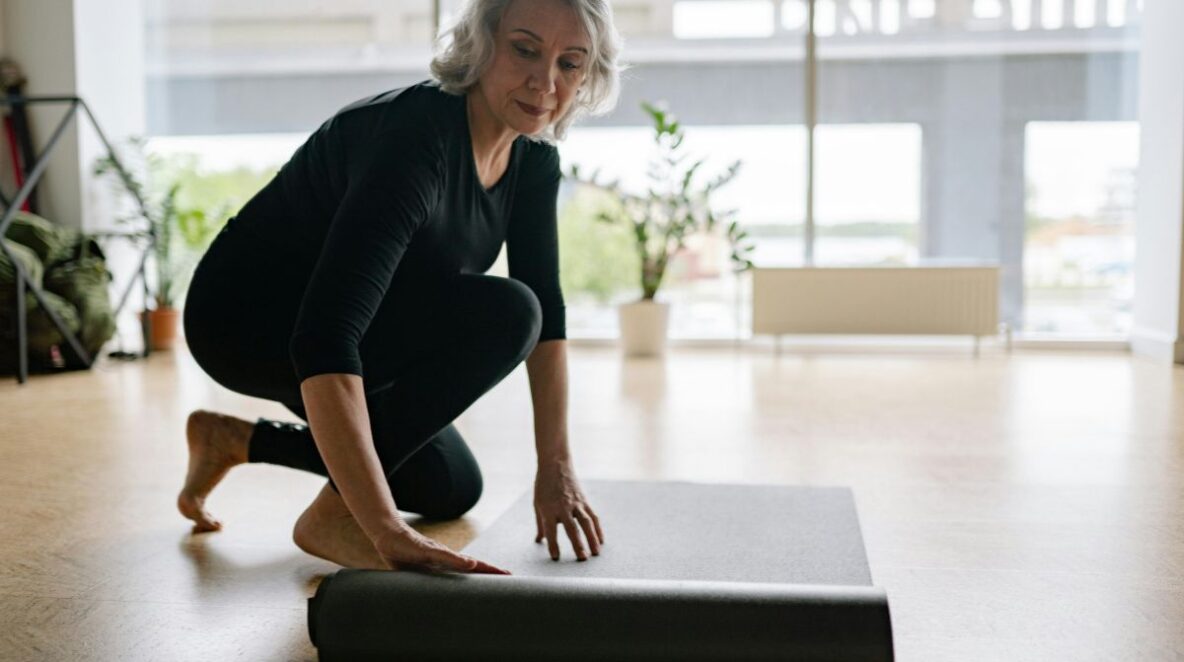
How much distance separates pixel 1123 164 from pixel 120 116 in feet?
15.7

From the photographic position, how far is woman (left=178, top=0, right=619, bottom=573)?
136 cm

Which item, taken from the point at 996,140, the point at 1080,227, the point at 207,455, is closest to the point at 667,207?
the point at 996,140

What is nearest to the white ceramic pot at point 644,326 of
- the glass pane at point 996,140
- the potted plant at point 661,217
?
the potted plant at point 661,217

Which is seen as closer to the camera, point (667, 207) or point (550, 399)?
point (550, 399)

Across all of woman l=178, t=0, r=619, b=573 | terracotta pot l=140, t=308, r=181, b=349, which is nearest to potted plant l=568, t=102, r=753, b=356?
terracotta pot l=140, t=308, r=181, b=349

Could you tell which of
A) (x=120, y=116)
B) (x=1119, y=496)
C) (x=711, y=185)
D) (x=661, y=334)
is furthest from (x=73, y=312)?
(x=1119, y=496)

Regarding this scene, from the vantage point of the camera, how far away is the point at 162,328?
5.27 metres

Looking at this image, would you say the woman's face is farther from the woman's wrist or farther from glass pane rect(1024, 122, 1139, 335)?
glass pane rect(1024, 122, 1139, 335)

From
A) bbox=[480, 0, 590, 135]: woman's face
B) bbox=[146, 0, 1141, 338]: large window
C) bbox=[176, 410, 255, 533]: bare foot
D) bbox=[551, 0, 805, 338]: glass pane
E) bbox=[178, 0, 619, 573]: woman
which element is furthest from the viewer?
bbox=[551, 0, 805, 338]: glass pane

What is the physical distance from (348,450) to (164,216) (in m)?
4.39

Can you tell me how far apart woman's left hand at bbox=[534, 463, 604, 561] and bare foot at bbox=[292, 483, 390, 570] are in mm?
244

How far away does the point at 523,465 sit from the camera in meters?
2.56

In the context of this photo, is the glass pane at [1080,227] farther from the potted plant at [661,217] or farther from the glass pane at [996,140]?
the potted plant at [661,217]

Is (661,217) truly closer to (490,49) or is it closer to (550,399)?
(550,399)
